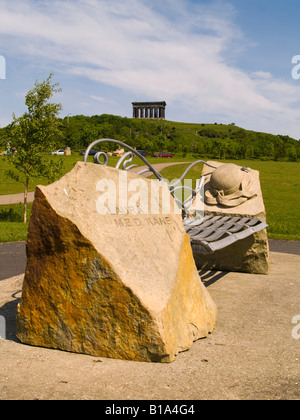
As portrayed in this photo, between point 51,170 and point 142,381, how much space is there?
884 cm

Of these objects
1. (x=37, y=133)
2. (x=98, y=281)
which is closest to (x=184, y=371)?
(x=98, y=281)

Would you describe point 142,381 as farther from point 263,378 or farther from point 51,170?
point 51,170

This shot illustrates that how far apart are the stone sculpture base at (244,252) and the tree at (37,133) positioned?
587 centimetres

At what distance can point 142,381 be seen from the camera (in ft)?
8.23

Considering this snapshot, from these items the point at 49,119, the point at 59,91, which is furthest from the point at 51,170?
the point at 59,91

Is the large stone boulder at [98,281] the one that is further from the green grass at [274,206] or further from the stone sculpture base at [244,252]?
the green grass at [274,206]

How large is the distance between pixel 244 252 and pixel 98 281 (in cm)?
331

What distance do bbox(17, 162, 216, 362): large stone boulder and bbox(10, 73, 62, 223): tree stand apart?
7.83 meters

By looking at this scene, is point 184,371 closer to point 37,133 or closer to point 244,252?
point 244,252

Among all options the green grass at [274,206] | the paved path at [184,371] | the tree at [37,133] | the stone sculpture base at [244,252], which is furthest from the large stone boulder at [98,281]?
the tree at [37,133]

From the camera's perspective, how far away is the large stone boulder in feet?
9.17

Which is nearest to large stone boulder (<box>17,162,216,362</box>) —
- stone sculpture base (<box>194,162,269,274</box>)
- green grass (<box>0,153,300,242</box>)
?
stone sculpture base (<box>194,162,269,274</box>)

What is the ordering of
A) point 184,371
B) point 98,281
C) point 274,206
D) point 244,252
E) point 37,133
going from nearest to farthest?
1. point 184,371
2. point 98,281
3. point 244,252
4. point 37,133
5. point 274,206

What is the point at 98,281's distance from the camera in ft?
9.25
